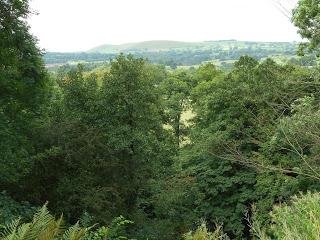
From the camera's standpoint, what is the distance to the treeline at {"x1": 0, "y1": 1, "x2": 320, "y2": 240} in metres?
15.4

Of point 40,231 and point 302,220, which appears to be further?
point 302,220

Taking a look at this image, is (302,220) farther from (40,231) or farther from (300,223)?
(40,231)

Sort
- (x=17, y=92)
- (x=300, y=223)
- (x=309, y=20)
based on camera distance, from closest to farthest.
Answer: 1. (x=300, y=223)
2. (x=309, y=20)
3. (x=17, y=92)

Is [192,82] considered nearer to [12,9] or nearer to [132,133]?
[132,133]

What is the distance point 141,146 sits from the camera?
20.9m

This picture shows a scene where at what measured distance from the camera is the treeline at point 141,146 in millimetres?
15406

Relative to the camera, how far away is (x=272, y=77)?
77.6 ft

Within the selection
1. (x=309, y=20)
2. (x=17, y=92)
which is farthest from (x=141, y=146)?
A: (x=309, y=20)

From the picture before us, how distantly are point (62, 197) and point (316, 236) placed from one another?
1298 cm

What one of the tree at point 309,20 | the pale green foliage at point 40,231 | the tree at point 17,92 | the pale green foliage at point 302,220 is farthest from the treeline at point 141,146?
the pale green foliage at point 40,231

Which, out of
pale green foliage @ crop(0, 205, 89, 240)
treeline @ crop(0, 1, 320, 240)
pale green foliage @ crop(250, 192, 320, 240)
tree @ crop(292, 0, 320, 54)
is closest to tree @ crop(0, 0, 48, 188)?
treeline @ crop(0, 1, 320, 240)

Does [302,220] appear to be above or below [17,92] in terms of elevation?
below

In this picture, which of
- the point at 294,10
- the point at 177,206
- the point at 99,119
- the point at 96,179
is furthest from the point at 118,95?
the point at 294,10

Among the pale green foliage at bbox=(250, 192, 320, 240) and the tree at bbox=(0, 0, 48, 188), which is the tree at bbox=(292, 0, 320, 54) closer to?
the pale green foliage at bbox=(250, 192, 320, 240)
